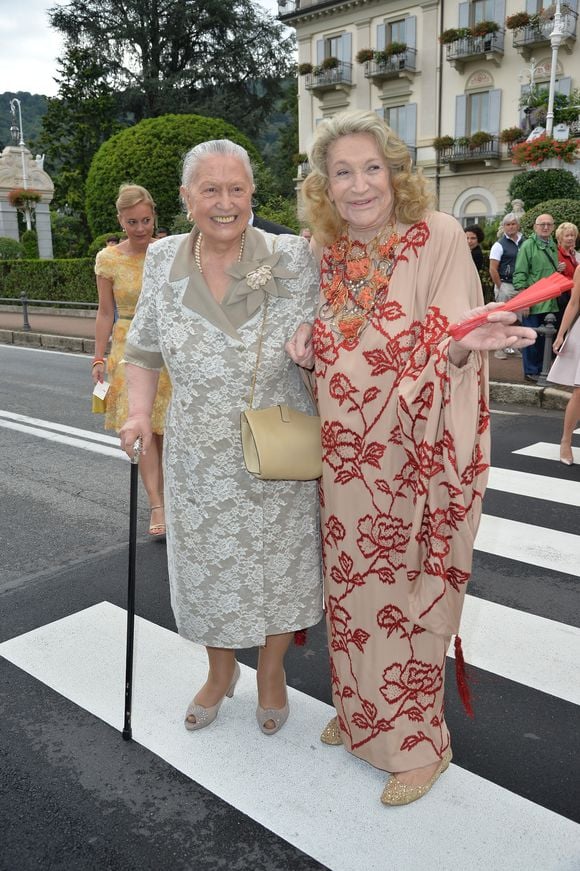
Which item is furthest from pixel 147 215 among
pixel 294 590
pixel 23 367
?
pixel 23 367

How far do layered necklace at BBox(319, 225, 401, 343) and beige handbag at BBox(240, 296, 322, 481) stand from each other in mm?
240

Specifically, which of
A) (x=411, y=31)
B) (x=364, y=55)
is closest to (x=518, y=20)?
(x=411, y=31)

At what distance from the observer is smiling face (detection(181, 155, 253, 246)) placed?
234 cm

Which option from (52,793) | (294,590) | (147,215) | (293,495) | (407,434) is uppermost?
(147,215)

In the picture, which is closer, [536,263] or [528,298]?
[528,298]

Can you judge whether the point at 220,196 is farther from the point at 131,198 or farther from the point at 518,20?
the point at 518,20

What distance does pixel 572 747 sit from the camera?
2639 millimetres

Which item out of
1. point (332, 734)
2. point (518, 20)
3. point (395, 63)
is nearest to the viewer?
point (332, 734)

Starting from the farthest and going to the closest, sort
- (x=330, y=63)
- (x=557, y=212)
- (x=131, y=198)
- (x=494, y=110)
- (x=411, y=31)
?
1. (x=330, y=63)
2. (x=411, y=31)
3. (x=494, y=110)
4. (x=557, y=212)
5. (x=131, y=198)

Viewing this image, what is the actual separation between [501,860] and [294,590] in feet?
Answer: 3.27

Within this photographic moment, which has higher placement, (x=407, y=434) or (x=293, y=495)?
(x=407, y=434)

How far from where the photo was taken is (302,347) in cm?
229

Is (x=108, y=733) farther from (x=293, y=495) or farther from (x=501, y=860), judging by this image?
(x=501, y=860)
